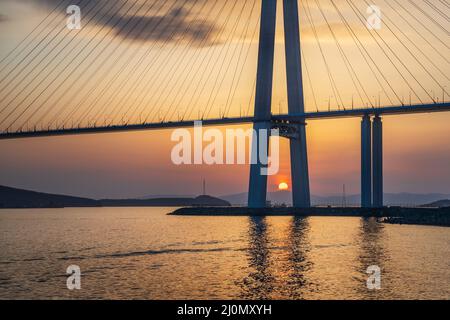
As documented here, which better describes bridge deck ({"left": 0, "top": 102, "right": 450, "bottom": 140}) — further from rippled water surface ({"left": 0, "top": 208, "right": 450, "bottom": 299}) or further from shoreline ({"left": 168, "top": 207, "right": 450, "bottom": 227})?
rippled water surface ({"left": 0, "top": 208, "right": 450, "bottom": 299})

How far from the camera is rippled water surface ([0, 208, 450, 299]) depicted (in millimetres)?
24172

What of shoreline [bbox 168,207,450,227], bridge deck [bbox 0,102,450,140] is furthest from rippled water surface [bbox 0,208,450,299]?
bridge deck [bbox 0,102,450,140]

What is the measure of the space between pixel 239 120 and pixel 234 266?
43.7 metres

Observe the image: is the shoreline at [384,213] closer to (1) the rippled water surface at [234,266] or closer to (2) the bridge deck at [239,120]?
(2) the bridge deck at [239,120]

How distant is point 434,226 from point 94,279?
41.2 meters

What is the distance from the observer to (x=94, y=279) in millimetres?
Answer: 27469

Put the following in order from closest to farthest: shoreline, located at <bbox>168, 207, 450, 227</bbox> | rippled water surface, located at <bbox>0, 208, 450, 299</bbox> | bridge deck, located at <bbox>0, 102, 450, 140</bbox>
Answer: rippled water surface, located at <bbox>0, 208, 450, 299</bbox>
shoreline, located at <bbox>168, 207, 450, 227</bbox>
bridge deck, located at <bbox>0, 102, 450, 140</bbox>

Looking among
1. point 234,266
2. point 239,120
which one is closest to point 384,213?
point 239,120

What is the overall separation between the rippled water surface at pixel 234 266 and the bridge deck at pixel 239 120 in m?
18.1

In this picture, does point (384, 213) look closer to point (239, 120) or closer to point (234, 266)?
point (239, 120)

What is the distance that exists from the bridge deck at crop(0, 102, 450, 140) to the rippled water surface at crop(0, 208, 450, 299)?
18.1 meters

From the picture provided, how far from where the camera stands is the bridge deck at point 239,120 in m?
65.2

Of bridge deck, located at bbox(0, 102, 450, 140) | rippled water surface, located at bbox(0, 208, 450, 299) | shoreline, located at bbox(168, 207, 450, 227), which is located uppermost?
bridge deck, located at bbox(0, 102, 450, 140)
